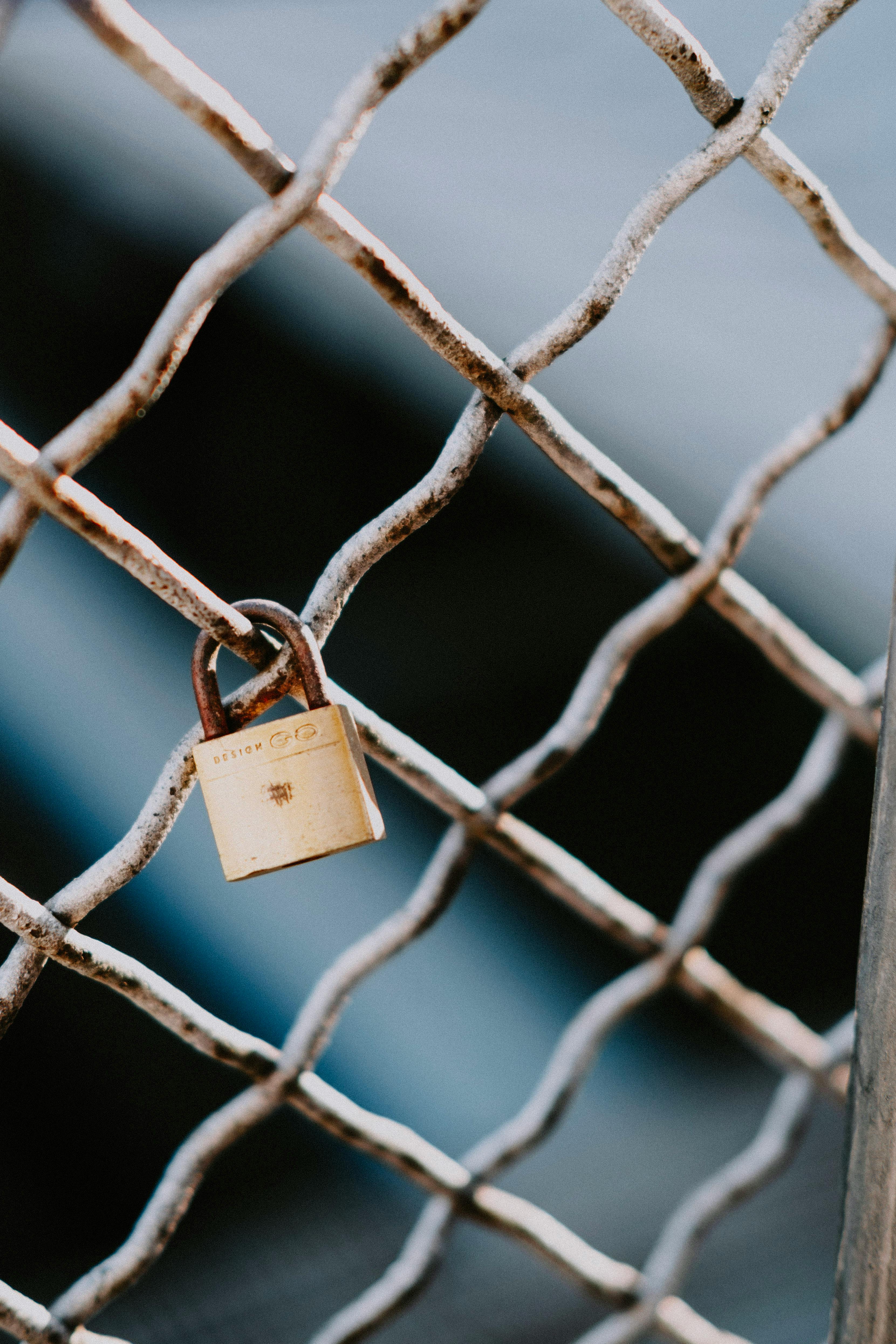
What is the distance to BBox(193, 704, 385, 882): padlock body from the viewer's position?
43 centimetres

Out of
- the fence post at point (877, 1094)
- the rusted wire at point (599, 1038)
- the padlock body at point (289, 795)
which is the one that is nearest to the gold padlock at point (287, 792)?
the padlock body at point (289, 795)

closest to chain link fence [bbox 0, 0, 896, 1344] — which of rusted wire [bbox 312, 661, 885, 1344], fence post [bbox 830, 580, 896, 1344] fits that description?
rusted wire [bbox 312, 661, 885, 1344]

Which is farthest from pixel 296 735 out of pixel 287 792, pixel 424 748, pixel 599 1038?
pixel 599 1038

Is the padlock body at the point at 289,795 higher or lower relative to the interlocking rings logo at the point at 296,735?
lower

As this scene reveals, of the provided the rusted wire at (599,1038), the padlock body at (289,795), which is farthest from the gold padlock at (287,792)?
the rusted wire at (599,1038)

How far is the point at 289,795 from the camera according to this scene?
43cm

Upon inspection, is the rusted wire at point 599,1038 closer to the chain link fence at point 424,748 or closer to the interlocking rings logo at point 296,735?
the chain link fence at point 424,748

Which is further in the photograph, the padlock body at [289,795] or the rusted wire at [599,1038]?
the rusted wire at [599,1038]

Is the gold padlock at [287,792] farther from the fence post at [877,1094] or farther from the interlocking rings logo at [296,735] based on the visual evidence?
the fence post at [877,1094]

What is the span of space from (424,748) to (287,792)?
0.24 m

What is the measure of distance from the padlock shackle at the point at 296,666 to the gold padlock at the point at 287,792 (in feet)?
0.07

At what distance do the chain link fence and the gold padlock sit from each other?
6 centimetres

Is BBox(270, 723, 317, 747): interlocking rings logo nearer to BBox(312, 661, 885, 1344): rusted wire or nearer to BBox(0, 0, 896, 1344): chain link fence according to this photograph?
BBox(0, 0, 896, 1344): chain link fence

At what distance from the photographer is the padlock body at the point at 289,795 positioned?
16.8 inches
